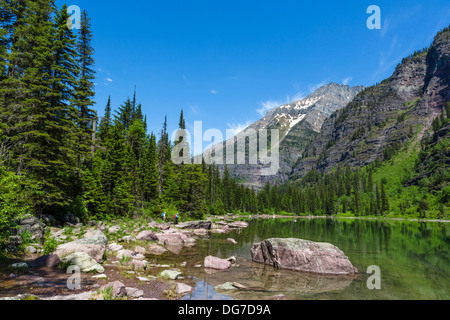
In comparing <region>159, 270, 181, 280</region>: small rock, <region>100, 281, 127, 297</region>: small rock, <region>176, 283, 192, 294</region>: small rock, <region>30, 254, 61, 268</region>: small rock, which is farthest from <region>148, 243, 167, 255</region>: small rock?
<region>100, 281, 127, 297</region>: small rock

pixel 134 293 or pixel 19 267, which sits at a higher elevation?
pixel 19 267

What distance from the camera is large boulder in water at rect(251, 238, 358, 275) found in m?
16.8

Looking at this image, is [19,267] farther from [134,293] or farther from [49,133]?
[49,133]

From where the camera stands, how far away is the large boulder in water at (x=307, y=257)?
16766 millimetres

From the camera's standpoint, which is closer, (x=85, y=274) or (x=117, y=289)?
(x=117, y=289)

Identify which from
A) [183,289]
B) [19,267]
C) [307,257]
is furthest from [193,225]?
[19,267]

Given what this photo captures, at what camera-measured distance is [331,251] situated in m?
17.8

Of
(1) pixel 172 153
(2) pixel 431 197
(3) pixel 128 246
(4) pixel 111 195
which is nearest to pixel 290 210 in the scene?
(2) pixel 431 197

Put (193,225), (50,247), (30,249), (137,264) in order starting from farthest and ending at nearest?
(193,225), (137,264), (30,249), (50,247)

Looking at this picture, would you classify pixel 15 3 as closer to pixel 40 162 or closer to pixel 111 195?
pixel 40 162

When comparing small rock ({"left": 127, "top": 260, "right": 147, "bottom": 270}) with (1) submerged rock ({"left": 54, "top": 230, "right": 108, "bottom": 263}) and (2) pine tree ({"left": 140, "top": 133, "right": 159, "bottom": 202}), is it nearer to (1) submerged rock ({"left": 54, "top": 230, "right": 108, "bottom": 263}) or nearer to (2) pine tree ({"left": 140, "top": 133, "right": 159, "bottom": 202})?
(1) submerged rock ({"left": 54, "top": 230, "right": 108, "bottom": 263})

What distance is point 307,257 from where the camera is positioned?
1747 centimetres

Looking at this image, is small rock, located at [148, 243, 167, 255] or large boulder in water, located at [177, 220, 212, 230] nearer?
small rock, located at [148, 243, 167, 255]
